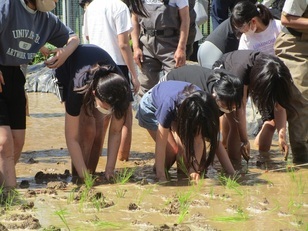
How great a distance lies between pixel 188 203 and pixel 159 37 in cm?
288

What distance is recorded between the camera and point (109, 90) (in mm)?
5434

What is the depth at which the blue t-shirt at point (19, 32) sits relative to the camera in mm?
5414

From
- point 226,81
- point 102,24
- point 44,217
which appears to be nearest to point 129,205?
point 44,217

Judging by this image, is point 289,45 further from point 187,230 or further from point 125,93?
point 187,230

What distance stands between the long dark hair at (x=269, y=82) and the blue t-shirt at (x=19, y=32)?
5.56ft

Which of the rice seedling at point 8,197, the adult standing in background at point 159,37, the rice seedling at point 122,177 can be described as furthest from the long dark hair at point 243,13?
the rice seedling at point 8,197

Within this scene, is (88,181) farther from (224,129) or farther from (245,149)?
(224,129)

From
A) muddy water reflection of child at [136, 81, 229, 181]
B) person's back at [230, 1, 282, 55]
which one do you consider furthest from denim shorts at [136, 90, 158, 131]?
person's back at [230, 1, 282, 55]

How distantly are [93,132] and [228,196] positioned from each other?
126cm

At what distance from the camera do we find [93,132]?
6.04 metres

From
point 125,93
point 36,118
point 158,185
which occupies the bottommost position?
point 36,118

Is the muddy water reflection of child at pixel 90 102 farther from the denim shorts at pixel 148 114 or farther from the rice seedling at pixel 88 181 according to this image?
the denim shorts at pixel 148 114

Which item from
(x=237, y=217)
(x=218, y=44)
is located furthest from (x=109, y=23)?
(x=237, y=217)

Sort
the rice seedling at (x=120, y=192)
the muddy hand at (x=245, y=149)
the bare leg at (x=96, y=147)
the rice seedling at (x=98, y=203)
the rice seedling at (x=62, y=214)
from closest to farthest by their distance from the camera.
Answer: the rice seedling at (x=62, y=214) < the rice seedling at (x=98, y=203) < the rice seedling at (x=120, y=192) < the bare leg at (x=96, y=147) < the muddy hand at (x=245, y=149)
